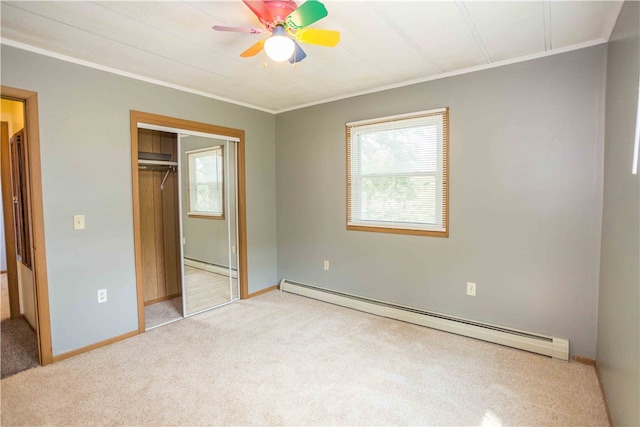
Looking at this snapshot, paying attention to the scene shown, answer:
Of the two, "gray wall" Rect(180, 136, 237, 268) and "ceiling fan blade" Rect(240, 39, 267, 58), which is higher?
"ceiling fan blade" Rect(240, 39, 267, 58)

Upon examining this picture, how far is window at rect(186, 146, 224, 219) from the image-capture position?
3.75 m

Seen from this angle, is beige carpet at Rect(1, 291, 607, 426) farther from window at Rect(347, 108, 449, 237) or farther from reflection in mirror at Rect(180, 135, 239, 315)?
window at Rect(347, 108, 449, 237)

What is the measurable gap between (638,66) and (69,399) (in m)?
3.74

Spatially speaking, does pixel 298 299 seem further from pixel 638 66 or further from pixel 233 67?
pixel 638 66

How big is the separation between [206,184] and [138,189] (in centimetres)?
83

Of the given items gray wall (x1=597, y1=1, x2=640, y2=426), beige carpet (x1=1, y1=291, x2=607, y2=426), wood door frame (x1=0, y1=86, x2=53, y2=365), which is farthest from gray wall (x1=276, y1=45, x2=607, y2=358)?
wood door frame (x1=0, y1=86, x2=53, y2=365)

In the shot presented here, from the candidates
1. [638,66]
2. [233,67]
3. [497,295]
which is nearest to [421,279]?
[497,295]

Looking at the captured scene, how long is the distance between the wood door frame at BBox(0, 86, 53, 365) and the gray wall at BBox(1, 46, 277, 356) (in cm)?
3

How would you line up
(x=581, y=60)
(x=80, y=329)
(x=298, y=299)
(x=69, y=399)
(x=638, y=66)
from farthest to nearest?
(x=298, y=299) → (x=80, y=329) → (x=581, y=60) → (x=69, y=399) → (x=638, y=66)

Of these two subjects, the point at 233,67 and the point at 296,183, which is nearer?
the point at 233,67

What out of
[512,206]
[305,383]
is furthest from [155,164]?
[512,206]

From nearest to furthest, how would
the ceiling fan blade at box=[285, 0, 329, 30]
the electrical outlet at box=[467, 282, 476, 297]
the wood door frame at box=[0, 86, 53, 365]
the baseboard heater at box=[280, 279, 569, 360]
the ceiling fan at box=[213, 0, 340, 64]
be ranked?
the ceiling fan blade at box=[285, 0, 329, 30] < the ceiling fan at box=[213, 0, 340, 64] < the wood door frame at box=[0, 86, 53, 365] < the baseboard heater at box=[280, 279, 569, 360] < the electrical outlet at box=[467, 282, 476, 297]

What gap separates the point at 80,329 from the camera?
9.00 feet

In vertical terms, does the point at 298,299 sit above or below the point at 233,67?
below
